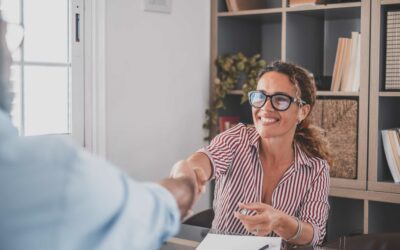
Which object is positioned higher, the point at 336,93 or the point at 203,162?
the point at 336,93

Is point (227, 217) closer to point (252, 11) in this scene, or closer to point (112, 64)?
point (112, 64)

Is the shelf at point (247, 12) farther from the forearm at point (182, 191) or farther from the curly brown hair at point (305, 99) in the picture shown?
the forearm at point (182, 191)

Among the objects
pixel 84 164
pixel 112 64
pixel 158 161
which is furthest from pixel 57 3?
pixel 84 164

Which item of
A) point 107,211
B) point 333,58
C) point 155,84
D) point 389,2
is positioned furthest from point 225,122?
point 107,211

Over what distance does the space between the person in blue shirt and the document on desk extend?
3.43 feet

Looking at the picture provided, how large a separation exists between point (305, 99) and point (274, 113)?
6.6 inches

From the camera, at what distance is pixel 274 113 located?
2.39 meters

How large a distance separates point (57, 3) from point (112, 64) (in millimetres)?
408

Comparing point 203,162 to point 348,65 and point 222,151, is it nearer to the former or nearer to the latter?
point 222,151

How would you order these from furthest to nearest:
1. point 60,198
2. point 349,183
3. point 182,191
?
point 349,183 → point 182,191 → point 60,198

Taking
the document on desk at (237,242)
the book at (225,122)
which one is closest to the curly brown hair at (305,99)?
the document on desk at (237,242)

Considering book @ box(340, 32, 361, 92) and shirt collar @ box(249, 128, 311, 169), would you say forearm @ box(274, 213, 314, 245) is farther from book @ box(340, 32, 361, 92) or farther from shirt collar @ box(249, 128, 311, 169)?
book @ box(340, 32, 361, 92)

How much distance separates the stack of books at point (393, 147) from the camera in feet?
10.5

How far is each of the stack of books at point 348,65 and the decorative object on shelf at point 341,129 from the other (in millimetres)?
87
